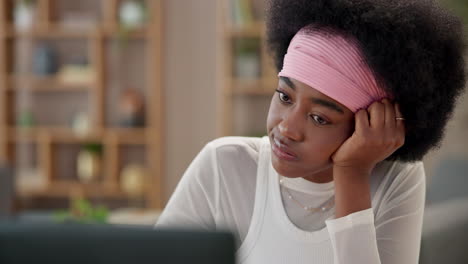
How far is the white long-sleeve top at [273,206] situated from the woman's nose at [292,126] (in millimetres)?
161

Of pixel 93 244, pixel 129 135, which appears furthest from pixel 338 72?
pixel 129 135

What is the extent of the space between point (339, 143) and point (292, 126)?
0.29ft

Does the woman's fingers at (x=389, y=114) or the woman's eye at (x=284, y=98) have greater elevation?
the woman's eye at (x=284, y=98)

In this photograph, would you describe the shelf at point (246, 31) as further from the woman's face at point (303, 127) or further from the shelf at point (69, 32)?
the woman's face at point (303, 127)

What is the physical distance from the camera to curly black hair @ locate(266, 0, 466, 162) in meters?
1.20

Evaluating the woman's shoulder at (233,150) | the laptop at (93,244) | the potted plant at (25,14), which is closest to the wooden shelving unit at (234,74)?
the potted plant at (25,14)

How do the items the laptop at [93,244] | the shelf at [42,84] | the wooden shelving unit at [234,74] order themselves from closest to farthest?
the laptop at [93,244]
the wooden shelving unit at [234,74]
the shelf at [42,84]

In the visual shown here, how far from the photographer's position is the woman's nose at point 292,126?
1.22 metres

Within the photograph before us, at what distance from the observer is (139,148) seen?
6.38 m

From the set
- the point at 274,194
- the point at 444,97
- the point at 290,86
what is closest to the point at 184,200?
the point at 274,194

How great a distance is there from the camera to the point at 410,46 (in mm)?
1194

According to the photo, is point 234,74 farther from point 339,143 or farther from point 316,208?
point 339,143

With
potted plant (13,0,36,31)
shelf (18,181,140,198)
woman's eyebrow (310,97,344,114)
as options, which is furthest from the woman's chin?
potted plant (13,0,36,31)

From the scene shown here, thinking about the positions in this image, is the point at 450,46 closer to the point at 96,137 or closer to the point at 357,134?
the point at 357,134
